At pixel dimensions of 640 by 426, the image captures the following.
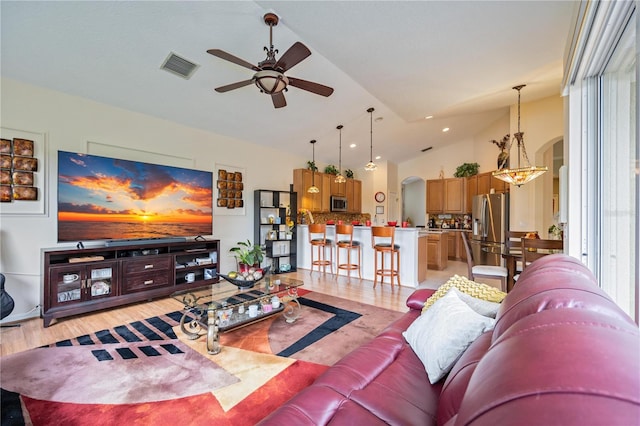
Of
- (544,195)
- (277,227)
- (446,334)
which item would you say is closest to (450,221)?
(544,195)

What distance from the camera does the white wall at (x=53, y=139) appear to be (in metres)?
3.05

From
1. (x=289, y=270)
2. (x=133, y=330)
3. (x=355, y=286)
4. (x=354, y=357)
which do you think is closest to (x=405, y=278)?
(x=355, y=286)

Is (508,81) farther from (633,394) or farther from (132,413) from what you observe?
(132,413)

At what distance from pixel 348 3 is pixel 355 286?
386 centimetres

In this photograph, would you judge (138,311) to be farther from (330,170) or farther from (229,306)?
(330,170)

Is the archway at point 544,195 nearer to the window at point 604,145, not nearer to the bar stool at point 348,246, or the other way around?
the bar stool at point 348,246

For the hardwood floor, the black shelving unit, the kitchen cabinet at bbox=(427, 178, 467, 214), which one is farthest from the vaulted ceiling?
the kitchen cabinet at bbox=(427, 178, 467, 214)

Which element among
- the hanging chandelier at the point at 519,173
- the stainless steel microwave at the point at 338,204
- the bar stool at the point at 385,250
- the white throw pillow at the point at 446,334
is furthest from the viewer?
the stainless steel microwave at the point at 338,204

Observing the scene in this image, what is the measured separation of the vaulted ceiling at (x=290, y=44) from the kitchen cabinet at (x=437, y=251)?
2977mm

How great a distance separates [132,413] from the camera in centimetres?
166

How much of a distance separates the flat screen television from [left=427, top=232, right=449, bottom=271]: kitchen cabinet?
4857mm

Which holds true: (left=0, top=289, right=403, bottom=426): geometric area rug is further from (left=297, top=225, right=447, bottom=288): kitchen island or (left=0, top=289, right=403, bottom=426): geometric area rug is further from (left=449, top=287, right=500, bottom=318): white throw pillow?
(left=297, top=225, right=447, bottom=288): kitchen island

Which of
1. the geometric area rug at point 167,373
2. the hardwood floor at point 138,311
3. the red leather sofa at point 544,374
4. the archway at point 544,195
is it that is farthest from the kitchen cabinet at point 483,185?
the red leather sofa at point 544,374

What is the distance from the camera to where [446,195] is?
7.58m
